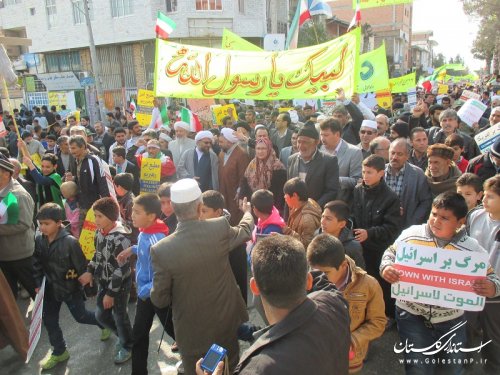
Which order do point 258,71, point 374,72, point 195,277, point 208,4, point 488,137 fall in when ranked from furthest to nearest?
point 208,4 < point 374,72 < point 258,71 < point 488,137 < point 195,277

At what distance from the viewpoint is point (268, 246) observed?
1.67 m

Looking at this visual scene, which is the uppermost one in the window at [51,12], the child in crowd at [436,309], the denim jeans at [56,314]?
the window at [51,12]

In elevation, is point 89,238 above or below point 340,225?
below

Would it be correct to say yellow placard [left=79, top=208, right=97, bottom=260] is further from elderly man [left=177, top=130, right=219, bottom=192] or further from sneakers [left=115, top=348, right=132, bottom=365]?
elderly man [left=177, top=130, right=219, bottom=192]

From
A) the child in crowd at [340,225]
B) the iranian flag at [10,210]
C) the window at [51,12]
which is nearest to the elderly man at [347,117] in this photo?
the child in crowd at [340,225]

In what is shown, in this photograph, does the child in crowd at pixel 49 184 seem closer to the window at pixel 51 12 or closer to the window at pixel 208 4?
the window at pixel 208 4

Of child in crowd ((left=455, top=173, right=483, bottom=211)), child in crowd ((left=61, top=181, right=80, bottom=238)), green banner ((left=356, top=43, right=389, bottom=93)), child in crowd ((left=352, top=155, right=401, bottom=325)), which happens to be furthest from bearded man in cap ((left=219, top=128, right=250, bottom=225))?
green banner ((left=356, top=43, right=389, bottom=93))

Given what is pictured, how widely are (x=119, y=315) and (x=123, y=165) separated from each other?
296 centimetres

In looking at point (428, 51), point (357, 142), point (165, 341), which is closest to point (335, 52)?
point (357, 142)

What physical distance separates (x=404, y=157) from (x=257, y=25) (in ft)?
75.3

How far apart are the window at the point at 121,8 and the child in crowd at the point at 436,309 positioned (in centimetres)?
Result: 2696

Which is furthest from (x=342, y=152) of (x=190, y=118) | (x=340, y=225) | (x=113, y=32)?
(x=113, y=32)

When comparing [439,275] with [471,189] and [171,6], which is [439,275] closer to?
[471,189]

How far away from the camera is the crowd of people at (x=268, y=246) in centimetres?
164
